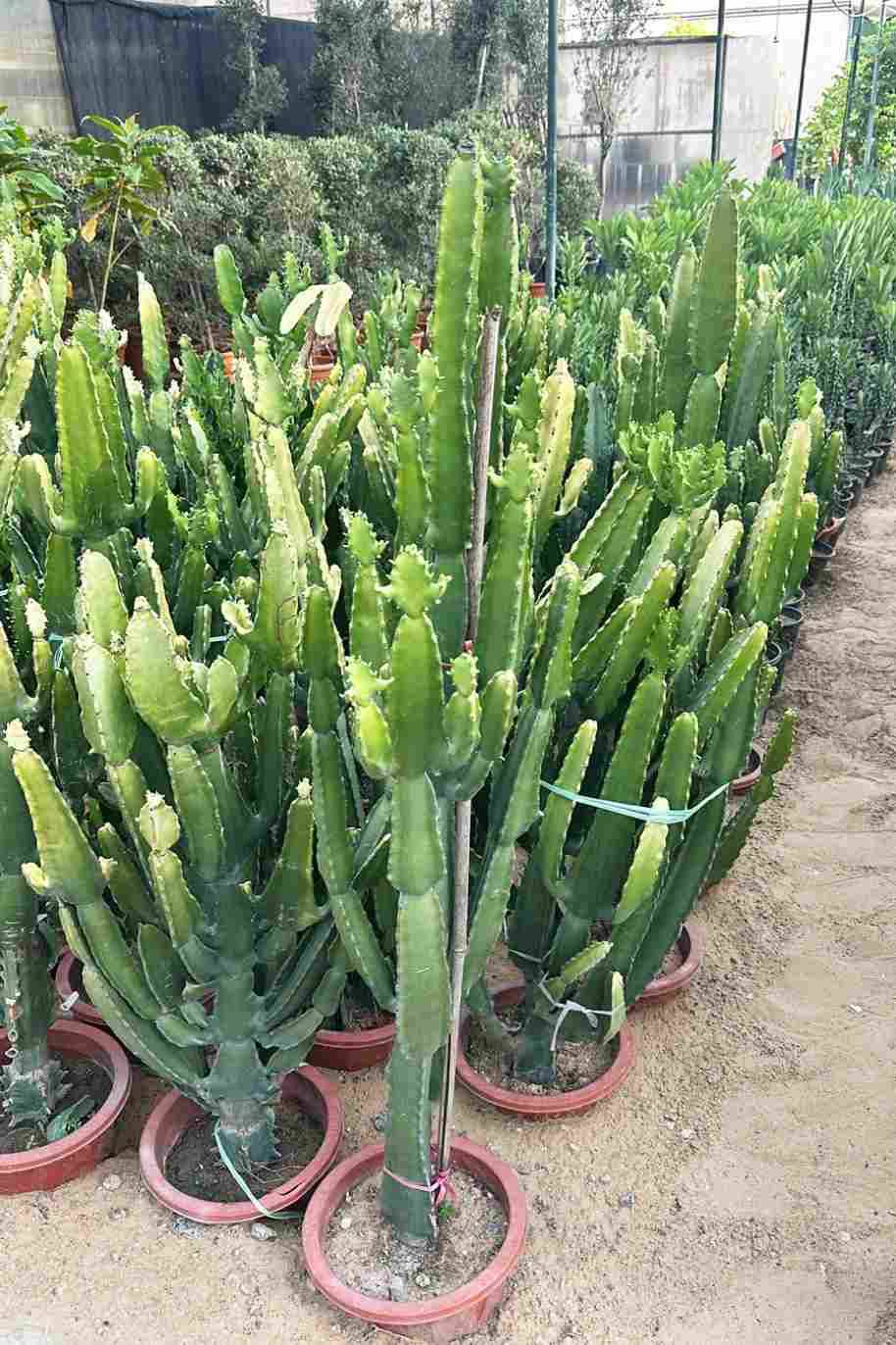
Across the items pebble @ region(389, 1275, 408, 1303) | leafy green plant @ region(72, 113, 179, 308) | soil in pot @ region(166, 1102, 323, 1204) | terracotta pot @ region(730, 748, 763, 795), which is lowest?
terracotta pot @ region(730, 748, 763, 795)

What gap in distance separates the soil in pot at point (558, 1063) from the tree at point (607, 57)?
12927 mm

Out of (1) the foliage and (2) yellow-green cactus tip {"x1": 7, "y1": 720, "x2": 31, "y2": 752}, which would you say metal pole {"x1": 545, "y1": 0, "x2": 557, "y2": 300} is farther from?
(2) yellow-green cactus tip {"x1": 7, "y1": 720, "x2": 31, "y2": 752}

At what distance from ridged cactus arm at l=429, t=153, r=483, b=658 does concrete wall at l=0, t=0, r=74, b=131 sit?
834 cm

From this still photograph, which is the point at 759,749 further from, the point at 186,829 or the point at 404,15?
the point at 404,15

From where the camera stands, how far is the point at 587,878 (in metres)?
1.88

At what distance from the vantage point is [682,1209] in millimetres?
1886

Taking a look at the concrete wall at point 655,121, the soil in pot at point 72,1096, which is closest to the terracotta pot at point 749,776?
the soil in pot at point 72,1096

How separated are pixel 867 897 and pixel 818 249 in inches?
154

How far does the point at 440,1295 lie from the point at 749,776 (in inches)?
72.2

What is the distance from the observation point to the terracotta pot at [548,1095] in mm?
2016

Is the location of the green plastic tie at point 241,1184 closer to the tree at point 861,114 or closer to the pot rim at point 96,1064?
the pot rim at point 96,1064

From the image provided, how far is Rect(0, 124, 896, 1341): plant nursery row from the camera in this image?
1432 mm

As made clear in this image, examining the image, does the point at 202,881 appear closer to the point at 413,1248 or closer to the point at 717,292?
the point at 413,1248

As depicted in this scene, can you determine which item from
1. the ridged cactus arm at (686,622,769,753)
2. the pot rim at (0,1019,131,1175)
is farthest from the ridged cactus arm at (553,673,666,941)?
the pot rim at (0,1019,131,1175)
